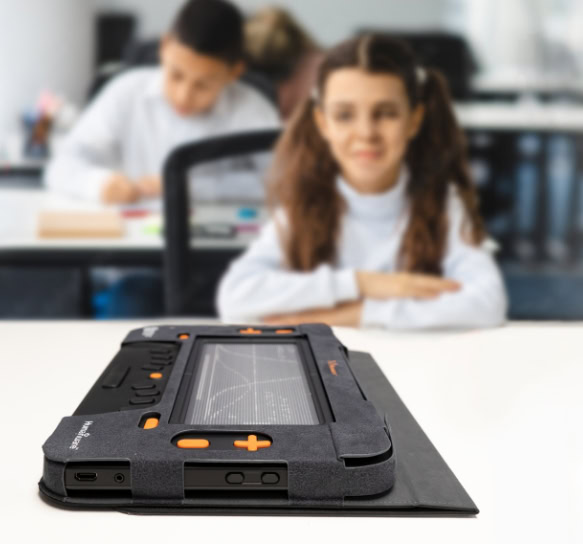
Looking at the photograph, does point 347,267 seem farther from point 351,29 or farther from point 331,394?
point 331,394

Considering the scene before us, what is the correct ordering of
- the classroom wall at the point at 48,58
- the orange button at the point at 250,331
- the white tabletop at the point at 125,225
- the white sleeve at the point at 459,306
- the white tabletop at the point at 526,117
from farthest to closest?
the white tabletop at the point at 526,117 < the classroom wall at the point at 48,58 < the white tabletop at the point at 125,225 < the white sleeve at the point at 459,306 < the orange button at the point at 250,331

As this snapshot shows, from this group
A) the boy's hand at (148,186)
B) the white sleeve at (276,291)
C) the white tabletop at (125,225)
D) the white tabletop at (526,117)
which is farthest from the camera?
the white tabletop at (526,117)

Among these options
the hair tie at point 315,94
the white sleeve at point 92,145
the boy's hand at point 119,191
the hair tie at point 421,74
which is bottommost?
the boy's hand at point 119,191

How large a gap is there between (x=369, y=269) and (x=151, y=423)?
1.01 meters

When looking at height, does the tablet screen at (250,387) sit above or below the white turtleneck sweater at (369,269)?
above

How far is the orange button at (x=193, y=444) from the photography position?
0.37m

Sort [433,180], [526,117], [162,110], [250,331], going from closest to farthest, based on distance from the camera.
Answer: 1. [250,331]
2. [433,180]
3. [162,110]
4. [526,117]

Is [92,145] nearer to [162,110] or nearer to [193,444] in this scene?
[162,110]

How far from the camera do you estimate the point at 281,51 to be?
6.37ft

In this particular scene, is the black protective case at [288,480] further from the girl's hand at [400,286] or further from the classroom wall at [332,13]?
the classroom wall at [332,13]

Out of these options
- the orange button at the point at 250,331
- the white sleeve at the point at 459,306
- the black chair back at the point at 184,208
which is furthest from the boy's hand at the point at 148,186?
the orange button at the point at 250,331

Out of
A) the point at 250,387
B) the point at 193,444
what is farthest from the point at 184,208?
the point at 193,444

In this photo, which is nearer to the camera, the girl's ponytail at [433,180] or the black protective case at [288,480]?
the black protective case at [288,480]

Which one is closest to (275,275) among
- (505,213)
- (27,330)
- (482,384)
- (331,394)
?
(27,330)
